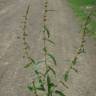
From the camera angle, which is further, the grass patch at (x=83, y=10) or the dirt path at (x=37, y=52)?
the grass patch at (x=83, y=10)

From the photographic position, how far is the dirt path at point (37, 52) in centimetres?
866

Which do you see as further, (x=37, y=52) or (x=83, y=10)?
(x=83, y=10)

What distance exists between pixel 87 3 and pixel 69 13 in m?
3.87

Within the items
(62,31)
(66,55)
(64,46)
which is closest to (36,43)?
(64,46)

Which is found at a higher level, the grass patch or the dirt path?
the dirt path

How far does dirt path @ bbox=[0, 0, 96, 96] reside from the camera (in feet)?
28.4

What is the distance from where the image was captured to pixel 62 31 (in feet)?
51.8

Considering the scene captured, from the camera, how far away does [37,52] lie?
11727mm

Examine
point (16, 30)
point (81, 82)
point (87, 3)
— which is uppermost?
point (81, 82)

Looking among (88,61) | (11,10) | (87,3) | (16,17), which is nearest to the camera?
(88,61)

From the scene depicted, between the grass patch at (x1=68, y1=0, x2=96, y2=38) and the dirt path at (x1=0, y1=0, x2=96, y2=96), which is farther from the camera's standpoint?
the grass patch at (x1=68, y1=0, x2=96, y2=38)

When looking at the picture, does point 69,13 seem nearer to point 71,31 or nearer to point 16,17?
point 16,17

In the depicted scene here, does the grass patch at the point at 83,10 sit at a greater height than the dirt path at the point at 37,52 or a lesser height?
lesser

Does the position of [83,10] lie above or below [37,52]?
below
